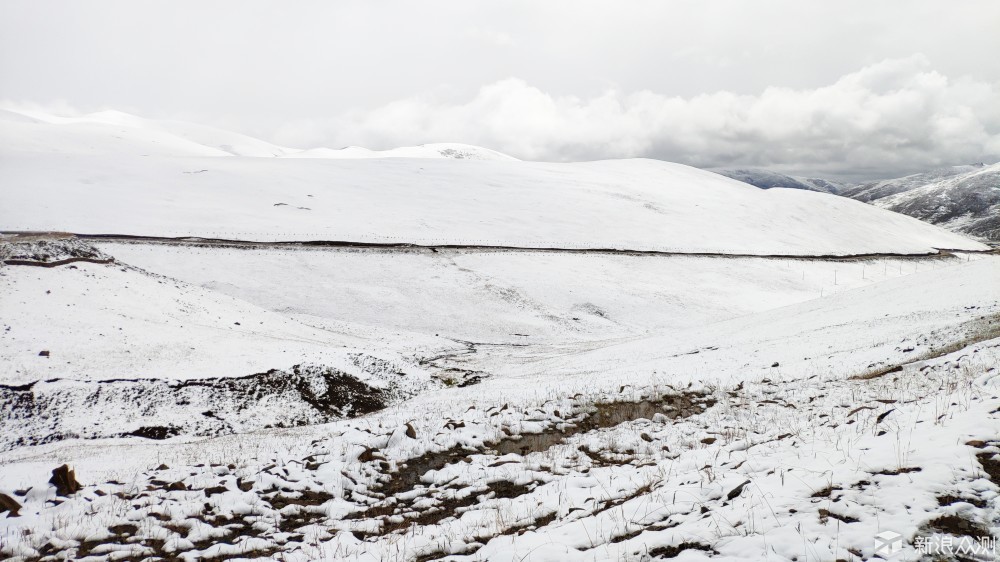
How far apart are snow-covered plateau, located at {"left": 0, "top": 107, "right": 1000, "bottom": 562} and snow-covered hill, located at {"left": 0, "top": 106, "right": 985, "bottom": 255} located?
25.3ft

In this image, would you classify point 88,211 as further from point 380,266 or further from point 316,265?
point 380,266

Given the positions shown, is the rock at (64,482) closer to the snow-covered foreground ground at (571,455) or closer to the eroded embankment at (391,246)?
the snow-covered foreground ground at (571,455)

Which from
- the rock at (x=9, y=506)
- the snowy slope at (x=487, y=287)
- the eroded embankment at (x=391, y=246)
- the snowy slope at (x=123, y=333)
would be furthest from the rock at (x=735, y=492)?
the eroded embankment at (x=391, y=246)

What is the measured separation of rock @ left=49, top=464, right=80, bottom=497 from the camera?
10.2m

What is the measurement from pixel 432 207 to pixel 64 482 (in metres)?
85.0

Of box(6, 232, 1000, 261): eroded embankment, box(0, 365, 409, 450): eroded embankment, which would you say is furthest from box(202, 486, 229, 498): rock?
box(6, 232, 1000, 261): eroded embankment

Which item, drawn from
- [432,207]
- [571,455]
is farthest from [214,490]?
[432,207]

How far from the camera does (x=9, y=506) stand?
30.3 ft

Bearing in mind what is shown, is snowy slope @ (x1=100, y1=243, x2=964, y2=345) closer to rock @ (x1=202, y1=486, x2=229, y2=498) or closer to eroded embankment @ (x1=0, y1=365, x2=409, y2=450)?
eroded embankment @ (x1=0, y1=365, x2=409, y2=450)

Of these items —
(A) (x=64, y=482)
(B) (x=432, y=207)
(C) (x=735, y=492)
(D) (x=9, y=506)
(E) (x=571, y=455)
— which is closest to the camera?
(C) (x=735, y=492)

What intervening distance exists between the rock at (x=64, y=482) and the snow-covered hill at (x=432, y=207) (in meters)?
61.2

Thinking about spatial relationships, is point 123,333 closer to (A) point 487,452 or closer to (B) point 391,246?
(A) point 487,452

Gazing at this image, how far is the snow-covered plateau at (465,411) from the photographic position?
282 inches

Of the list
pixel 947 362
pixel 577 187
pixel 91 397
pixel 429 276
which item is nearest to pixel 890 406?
pixel 947 362
